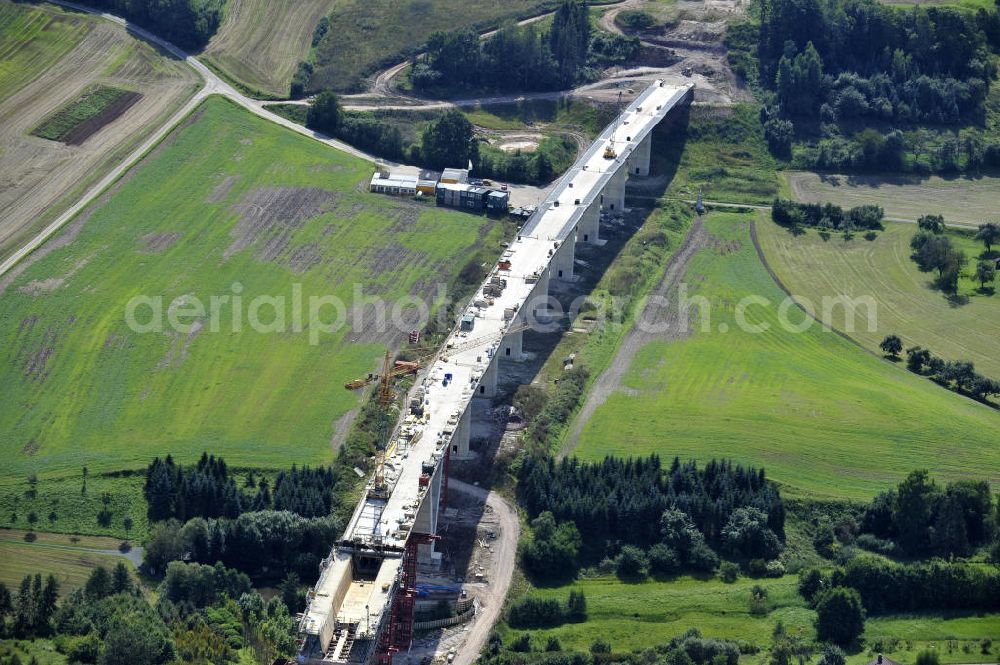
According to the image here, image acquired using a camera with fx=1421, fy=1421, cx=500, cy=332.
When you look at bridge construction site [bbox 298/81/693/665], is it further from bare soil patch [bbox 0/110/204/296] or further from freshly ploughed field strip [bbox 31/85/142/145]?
freshly ploughed field strip [bbox 31/85/142/145]

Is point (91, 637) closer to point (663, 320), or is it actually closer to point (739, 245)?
point (663, 320)

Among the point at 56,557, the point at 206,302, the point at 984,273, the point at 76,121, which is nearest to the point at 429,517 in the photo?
the point at 56,557

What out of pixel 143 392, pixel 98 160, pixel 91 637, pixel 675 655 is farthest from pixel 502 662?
pixel 98 160

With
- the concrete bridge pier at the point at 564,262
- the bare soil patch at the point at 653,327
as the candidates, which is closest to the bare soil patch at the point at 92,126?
the concrete bridge pier at the point at 564,262

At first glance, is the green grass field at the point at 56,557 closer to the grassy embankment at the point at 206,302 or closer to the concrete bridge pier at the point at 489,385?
the grassy embankment at the point at 206,302

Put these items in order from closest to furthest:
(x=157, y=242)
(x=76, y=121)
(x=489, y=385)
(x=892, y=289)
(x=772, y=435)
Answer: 1. (x=772, y=435)
2. (x=489, y=385)
3. (x=892, y=289)
4. (x=157, y=242)
5. (x=76, y=121)

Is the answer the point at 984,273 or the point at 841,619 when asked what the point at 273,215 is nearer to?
the point at 984,273
